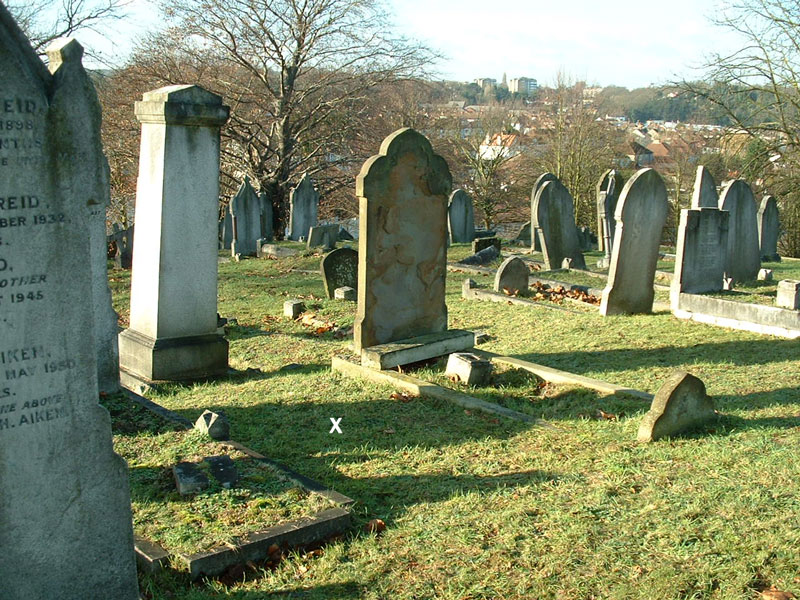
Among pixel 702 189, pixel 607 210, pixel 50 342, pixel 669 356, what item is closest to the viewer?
pixel 50 342

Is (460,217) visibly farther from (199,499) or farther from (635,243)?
(199,499)

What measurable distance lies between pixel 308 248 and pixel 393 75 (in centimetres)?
1044

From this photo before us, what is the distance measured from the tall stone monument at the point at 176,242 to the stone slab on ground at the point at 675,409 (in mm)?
4628

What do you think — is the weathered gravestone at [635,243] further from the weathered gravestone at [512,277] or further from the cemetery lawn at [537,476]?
the weathered gravestone at [512,277]

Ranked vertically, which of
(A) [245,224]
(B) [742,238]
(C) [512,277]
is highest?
(A) [245,224]

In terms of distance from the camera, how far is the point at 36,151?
3205 mm

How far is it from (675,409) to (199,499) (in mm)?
3516

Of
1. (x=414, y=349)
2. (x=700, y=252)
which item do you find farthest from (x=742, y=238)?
(x=414, y=349)

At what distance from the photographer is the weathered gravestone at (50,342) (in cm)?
317

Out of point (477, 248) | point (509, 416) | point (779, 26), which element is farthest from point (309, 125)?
point (509, 416)

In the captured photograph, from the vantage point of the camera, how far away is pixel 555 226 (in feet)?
52.5

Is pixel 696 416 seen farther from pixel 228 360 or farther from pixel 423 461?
pixel 228 360

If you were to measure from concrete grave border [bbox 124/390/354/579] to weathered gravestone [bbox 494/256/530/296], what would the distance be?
8096 mm

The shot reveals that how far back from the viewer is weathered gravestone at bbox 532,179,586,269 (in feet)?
52.1
